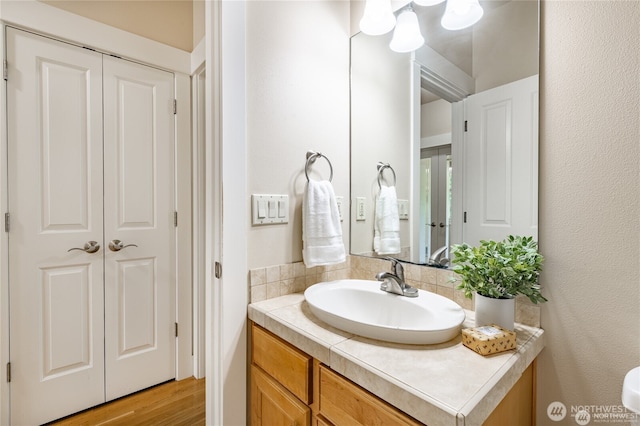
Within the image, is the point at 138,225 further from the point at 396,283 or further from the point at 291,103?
the point at 396,283

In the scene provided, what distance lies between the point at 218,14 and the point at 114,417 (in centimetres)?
200

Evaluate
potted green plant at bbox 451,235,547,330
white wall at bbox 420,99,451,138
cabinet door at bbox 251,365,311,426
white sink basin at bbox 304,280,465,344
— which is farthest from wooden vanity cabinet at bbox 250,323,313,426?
white wall at bbox 420,99,451,138

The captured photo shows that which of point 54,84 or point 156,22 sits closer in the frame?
point 54,84

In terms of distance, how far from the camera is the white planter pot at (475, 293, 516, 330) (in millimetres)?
809

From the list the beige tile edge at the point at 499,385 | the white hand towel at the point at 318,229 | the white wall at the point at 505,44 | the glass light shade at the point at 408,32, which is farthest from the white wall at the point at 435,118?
the beige tile edge at the point at 499,385

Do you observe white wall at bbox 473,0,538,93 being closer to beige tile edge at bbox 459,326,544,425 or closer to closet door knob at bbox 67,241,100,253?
beige tile edge at bbox 459,326,544,425

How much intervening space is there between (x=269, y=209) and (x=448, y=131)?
2.47 feet

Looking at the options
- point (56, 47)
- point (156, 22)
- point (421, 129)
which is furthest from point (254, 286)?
point (156, 22)

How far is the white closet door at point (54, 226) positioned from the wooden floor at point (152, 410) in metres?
0.07

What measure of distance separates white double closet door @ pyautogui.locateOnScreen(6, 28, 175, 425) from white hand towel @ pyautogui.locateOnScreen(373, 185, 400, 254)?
1279mm

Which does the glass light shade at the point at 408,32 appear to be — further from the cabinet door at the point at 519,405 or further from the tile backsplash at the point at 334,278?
the cabinet door at the point at 519,405

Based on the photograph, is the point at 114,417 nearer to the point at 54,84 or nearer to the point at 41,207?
the point at 41,207

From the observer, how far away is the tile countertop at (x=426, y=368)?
55 cm

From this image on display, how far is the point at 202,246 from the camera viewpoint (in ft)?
6.33
